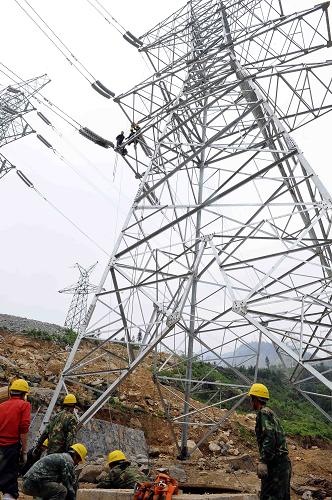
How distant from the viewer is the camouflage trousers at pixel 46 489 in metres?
4.62

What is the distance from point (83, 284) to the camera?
3186cm

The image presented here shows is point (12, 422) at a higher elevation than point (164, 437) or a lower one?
higher

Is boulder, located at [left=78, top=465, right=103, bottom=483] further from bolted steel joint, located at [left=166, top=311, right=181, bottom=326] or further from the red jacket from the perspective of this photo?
bolted steel joint, located at [left=166, top=311, right=181, bottom=326]

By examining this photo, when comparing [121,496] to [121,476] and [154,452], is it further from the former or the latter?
[154,452]

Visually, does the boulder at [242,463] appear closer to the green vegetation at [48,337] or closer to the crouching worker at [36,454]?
the crouching worker at [36,454]

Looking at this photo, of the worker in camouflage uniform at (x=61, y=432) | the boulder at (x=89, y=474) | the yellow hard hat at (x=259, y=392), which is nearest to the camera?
the yellow hard hat at (x=259, y=392)

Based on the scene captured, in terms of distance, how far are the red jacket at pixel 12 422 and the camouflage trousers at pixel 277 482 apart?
283 cm

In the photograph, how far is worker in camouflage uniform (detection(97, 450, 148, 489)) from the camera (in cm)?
560

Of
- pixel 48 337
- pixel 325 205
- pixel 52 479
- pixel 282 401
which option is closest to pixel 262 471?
pixel 52 479

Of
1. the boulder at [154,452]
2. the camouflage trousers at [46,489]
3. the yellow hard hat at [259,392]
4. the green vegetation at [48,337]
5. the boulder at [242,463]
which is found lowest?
the camouflage trousers at [46,489]

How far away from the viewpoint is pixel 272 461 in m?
4.78

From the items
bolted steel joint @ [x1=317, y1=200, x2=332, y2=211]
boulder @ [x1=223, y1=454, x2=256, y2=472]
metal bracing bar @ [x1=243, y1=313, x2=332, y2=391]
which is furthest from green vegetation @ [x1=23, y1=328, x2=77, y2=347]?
bolted steel joint @ [x1=317, y1=200, x2=332, y2=211]

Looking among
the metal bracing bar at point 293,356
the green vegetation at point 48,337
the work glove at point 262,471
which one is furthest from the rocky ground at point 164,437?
the metal bracing bar at point 293,356

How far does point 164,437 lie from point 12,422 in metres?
7.47
